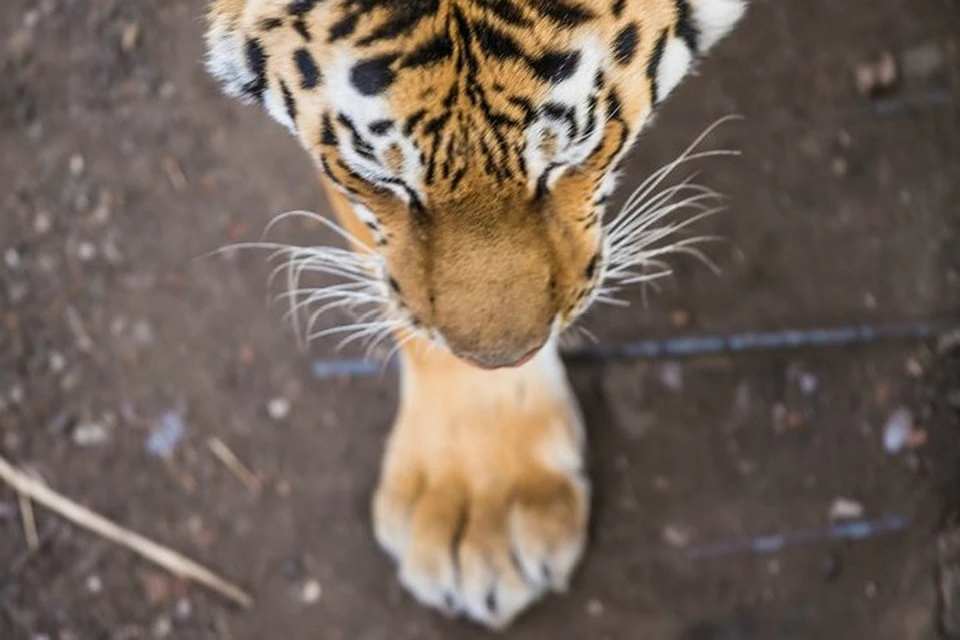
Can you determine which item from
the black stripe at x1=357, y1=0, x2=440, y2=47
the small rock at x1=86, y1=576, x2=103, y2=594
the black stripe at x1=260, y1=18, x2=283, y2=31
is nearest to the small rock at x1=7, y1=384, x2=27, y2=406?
the small rock at x1=86, y1=576, x2=103, y2=594

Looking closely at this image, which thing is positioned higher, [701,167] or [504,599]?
[701,167]

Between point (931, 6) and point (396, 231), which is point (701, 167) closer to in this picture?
point (931, 6)

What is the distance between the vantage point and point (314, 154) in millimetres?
919

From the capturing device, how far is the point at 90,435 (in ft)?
4.70

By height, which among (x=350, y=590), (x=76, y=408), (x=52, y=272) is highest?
(x=52, y=272)

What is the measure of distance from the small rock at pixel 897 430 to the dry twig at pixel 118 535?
2.48ft

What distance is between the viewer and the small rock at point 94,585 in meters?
1.39

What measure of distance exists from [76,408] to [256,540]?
28cm

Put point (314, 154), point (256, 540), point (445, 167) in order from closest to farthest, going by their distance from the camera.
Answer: point (445, 167)
point (314, 154)
point (256, 540)

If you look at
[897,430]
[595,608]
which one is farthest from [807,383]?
[595,608]

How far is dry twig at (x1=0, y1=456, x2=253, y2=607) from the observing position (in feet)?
4.53

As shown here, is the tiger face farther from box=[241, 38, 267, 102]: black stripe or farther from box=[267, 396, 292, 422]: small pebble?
box=[267, 396, 292, 422]: small pebble

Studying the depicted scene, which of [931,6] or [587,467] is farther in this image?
[931,6]

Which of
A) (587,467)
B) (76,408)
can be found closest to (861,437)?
(587,467)
